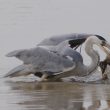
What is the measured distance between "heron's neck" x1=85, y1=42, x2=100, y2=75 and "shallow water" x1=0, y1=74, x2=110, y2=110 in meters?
0.93

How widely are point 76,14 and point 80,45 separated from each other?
985 centimetres

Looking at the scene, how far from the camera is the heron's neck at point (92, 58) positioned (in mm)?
15672

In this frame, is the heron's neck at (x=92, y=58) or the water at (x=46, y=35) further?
the heron's neck at (x=92, y=58)

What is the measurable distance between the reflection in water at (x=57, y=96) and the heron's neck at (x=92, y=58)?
38.5 inches

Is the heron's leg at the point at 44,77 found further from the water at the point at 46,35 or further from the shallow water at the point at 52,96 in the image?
the shallow water at the point at 52,96

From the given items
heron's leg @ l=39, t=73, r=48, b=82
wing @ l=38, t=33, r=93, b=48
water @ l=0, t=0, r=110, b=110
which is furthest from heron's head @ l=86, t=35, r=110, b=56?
water @ l=0, t=0, r=110, b=110

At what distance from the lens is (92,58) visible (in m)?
15.8

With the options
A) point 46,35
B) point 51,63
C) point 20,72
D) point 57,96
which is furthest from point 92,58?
point 46,35

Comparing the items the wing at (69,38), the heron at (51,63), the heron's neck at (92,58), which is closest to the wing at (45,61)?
the heron at (51,63)

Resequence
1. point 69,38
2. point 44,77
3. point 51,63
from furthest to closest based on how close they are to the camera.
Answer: point 69,38 → point 44,77 → point 51,63

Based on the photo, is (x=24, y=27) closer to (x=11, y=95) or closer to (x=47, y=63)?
(x=47, y=63)

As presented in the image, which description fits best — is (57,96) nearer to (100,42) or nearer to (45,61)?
(45,61)

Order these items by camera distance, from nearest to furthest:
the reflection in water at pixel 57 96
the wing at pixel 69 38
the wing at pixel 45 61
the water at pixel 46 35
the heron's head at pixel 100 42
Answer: the reflection in water at pixel 57 96 → the water at pixel 46 35 → the wing at pixel 45 61 → the heron's head at pixel 100 42 → the wing at pixel 69 38

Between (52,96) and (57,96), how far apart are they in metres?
0.08
